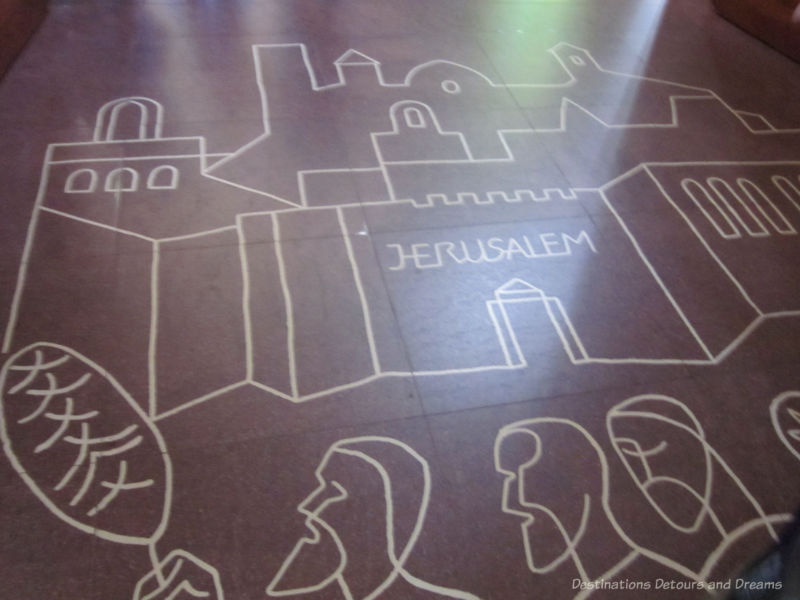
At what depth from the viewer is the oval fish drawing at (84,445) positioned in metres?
1.33

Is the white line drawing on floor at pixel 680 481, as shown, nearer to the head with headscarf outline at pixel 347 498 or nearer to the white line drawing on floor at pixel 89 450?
the head with headscarf outline at pixel 347 498

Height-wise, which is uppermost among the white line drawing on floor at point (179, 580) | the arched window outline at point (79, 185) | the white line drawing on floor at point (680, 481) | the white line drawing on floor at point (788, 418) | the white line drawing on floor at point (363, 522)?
the arched window outline at point (79, 185)

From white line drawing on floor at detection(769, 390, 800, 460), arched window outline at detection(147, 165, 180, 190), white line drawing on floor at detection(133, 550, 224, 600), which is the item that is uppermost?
arched window outline at detection(147, 165, 180, 190)

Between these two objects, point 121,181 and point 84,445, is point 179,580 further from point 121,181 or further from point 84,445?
point 121,181

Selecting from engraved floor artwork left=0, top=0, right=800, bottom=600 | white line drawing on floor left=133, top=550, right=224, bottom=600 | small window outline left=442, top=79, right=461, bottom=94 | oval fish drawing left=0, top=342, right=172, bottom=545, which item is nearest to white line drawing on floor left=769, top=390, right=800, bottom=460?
engraved floor artwork left=0, top=0, right=800, bottom=600

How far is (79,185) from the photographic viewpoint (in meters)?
→ 2.00

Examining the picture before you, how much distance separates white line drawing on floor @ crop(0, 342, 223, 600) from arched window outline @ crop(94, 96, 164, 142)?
92 centimetres

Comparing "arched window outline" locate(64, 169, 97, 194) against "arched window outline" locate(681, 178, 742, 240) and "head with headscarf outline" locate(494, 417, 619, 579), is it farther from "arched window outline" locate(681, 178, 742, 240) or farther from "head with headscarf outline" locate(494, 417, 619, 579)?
"arched window outline" locate(681, 178, 742, 240)

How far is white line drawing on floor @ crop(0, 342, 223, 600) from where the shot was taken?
1.32 m

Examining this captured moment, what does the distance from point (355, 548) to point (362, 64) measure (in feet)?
6.69

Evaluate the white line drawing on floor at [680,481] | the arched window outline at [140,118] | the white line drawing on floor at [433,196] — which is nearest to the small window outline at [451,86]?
the white line drawing on floor at [433,196]

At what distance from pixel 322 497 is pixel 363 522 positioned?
11cm

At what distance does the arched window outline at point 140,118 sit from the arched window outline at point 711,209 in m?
1.90

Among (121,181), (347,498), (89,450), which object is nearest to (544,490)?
(347,498)
